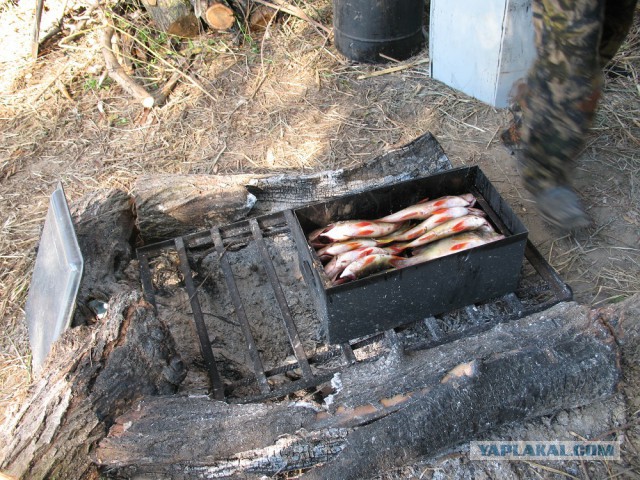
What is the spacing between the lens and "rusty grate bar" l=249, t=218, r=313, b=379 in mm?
2445

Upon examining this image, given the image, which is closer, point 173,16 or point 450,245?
point 450,245

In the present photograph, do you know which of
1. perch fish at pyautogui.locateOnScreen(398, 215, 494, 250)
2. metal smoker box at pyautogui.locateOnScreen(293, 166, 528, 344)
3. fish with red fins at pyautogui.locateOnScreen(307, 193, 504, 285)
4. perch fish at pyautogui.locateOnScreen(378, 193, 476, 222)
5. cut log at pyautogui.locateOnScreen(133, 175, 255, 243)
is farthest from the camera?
cut log at pyautogui.locateOnScreen(133, 175, 255, 243)

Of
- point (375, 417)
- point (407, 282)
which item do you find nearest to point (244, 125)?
point (407, 282)

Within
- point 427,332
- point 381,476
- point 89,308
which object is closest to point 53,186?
point 89,308

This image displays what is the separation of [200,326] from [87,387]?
0.65 meters

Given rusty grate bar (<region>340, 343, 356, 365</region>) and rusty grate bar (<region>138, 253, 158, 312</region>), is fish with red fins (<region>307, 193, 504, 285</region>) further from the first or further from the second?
rusty grate bar (<region>138, 253, 158, 312</region>)

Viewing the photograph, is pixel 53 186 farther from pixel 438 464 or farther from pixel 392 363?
pixel 438 464

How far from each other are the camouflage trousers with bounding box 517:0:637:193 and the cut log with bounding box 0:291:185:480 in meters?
1.63

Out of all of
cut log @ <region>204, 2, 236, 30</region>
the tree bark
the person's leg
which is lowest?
the tree bark

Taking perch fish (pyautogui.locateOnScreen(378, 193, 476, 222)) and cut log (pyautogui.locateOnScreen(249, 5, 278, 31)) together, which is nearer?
perch fish (pyautogui.locateOnScreen(378, 193, 476, 222))

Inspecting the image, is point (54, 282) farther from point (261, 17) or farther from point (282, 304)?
point (261, 17)

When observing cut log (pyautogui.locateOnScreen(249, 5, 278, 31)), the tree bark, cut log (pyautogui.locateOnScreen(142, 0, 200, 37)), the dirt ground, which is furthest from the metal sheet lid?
cut log (pyautogui.locateOnScreen(249, 5, 278, 31))

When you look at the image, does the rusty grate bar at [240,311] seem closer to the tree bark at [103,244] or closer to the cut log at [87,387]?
the cut log at [87,387]

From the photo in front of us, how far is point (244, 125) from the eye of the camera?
435cm
